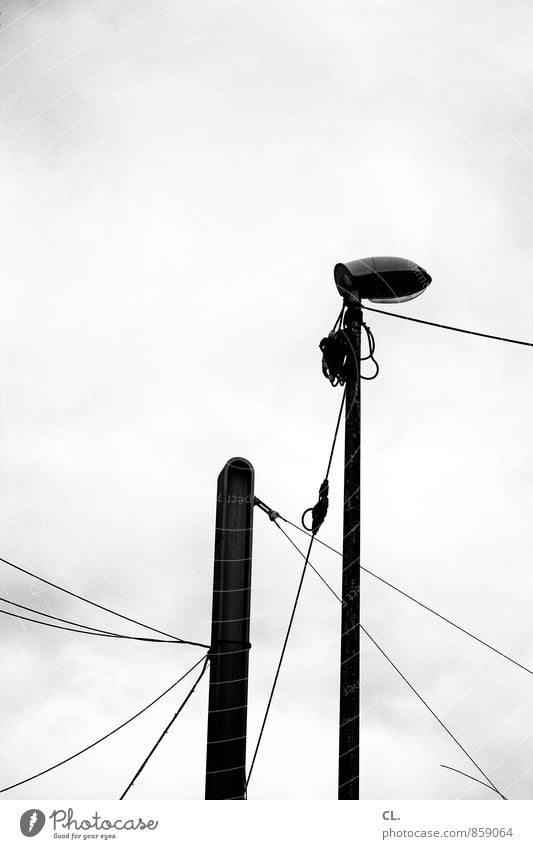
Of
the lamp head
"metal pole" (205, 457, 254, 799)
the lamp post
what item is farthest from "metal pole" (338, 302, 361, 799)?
"metal pole" (205, 457, 254, 799)

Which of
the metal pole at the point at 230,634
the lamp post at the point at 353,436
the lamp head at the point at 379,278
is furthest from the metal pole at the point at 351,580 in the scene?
the metal pole at the point at 230,634

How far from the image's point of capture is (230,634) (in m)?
7.18

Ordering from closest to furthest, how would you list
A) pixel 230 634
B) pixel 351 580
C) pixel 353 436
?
pixel 351 580 → pixel 230 634 → pixel 353 436

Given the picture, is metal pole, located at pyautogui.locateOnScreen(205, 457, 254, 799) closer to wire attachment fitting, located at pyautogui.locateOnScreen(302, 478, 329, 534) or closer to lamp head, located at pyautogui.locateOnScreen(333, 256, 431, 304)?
wire attachment fitting, located at pyautogui.locateOnScreen(302, 478, 329, 534)

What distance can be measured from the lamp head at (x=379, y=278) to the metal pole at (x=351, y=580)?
15 cm

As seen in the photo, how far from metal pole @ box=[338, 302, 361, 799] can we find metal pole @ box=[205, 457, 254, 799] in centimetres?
88

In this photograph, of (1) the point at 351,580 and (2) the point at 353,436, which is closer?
(1) the point at 351,580

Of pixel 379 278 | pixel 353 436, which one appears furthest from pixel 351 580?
pixel 379 278

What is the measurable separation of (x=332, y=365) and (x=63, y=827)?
4848 millimetres

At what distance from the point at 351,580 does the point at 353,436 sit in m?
1.38

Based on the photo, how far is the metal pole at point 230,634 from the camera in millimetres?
6731

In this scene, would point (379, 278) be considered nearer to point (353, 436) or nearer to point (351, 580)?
point (353, 436)

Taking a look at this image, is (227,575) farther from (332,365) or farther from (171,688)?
(332,365)

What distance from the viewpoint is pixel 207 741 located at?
22.5 ft
